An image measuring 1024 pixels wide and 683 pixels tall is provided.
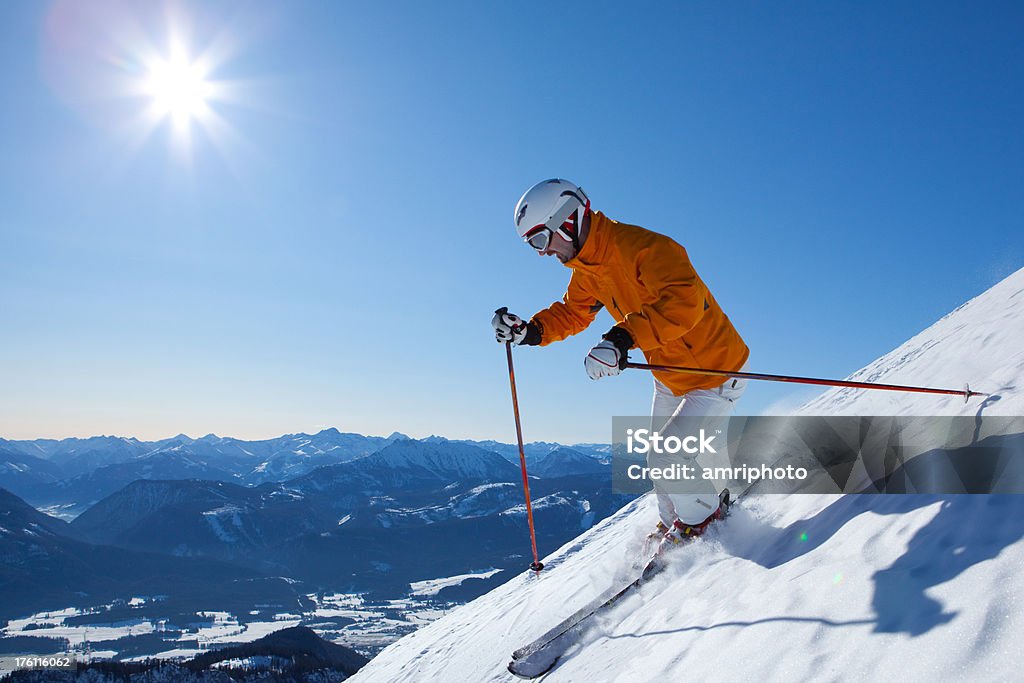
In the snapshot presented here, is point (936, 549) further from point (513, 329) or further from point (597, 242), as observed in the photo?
point (513, 329)

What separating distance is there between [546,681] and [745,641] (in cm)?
229

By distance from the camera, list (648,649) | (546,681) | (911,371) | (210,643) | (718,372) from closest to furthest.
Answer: (648,649)
(546,681)
(718,372)
(911,371)
(210,643)

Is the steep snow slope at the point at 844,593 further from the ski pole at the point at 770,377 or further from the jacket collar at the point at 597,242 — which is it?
the jacket collar at the point at 597,242

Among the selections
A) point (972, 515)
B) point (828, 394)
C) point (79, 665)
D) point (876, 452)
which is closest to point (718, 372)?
point (876, 452)

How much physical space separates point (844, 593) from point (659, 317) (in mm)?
2670

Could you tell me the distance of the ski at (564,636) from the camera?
228 inches

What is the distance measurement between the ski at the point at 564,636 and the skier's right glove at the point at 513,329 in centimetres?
290

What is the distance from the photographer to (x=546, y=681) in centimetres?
534

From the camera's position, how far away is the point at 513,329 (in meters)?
7.59

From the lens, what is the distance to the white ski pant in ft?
19.6

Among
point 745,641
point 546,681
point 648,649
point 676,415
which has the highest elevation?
point 676,415

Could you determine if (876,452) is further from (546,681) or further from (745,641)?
(546,681)

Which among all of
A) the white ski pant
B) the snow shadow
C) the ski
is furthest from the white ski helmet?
the snow shadow

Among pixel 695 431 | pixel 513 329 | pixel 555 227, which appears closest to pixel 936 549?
pixel 695 431
